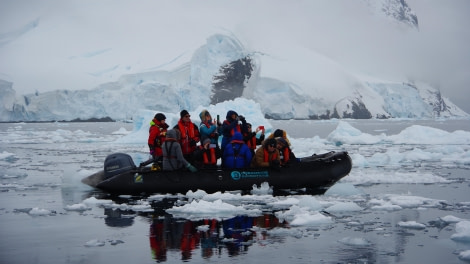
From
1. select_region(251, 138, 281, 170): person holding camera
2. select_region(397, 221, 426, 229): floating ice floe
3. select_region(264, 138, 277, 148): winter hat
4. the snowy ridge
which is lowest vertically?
select_region(397, 221, 426, 229): floating ice floe

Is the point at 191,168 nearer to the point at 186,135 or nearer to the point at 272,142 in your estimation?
the point at 186,135

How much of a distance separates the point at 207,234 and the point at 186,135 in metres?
3.82

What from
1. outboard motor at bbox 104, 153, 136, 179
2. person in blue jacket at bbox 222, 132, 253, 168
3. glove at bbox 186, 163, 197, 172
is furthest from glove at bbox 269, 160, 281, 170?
outboard motor at bbox 104, 153, 136, 179

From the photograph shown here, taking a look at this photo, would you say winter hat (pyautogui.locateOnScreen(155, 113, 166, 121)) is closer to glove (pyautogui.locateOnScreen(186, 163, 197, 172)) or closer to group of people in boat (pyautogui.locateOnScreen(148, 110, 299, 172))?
group of people in boat (pyautogui.locateOnScreen(148, 110, 299, 172))

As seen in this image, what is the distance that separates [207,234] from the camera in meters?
6.80

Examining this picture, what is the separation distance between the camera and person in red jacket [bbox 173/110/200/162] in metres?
10.3

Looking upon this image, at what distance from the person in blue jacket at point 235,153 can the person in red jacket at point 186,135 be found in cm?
65

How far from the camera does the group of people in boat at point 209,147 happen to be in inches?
391

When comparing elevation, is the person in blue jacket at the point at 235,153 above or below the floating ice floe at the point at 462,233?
above

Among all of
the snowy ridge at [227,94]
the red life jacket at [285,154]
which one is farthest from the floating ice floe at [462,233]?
the snowy ridge at [227,94]

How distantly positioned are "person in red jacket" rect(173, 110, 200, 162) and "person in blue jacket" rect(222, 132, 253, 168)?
648 mm

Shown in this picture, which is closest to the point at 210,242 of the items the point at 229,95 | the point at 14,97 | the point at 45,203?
the point at 45,203

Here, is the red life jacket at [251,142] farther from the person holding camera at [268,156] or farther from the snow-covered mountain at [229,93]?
the snow-covered mountain at [229,93]

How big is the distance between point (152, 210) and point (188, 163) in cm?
159
